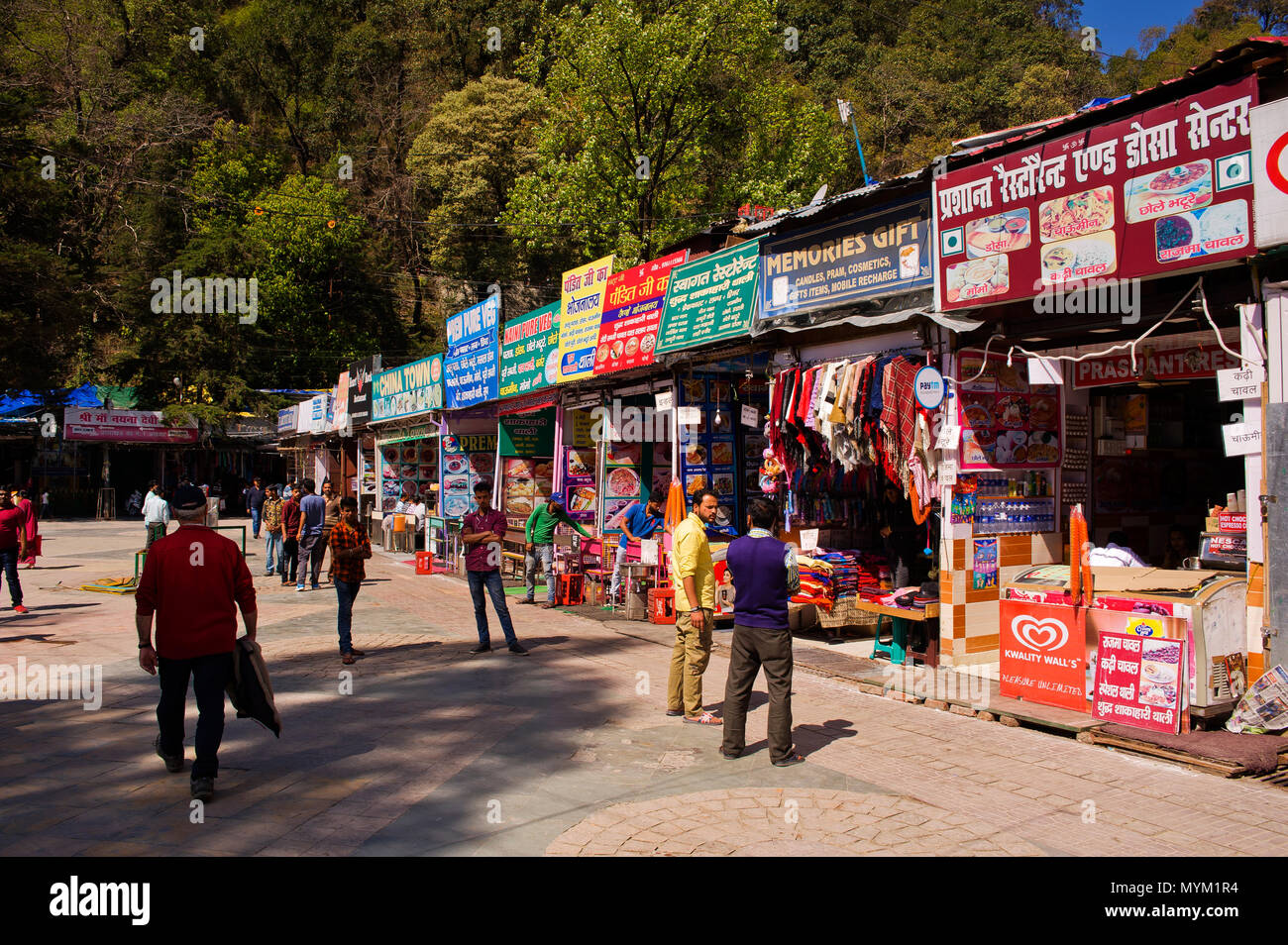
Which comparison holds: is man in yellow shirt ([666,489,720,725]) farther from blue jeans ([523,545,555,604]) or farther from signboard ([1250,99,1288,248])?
blue jeans ([523,545,555,604])

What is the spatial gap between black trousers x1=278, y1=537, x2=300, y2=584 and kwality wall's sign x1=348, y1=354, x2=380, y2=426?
9832mm

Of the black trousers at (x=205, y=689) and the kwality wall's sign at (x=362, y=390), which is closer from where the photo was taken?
the black trousers at (x=205, y=689)

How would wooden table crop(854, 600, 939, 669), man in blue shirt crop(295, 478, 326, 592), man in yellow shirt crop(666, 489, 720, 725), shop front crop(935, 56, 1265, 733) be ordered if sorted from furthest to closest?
1. man in blue shirt crop(295, 478, 326, 592)
2. wooden table crop(854, 600, 939, 669)
3. man in yellow shirt crop(666, 489, 720, 725)
4. shop front crop(935, 56, 1265, 733)

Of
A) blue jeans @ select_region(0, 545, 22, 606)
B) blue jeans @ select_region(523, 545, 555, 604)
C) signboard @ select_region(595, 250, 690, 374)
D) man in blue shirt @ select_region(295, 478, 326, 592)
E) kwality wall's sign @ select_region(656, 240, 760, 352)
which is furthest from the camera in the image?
man in blue shirt @ select_region(295, 478, 326, 592)

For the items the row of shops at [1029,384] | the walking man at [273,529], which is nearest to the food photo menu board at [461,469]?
the walking man at [273,529]

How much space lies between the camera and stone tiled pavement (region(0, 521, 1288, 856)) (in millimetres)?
4910

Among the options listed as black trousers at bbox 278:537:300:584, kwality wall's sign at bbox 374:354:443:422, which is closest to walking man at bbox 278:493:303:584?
black trousers at bbox 278:537:300:584

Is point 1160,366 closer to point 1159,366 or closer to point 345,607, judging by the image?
point 1159,366

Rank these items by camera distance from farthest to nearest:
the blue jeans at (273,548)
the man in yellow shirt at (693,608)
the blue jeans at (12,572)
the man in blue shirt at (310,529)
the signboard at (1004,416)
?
the blue jeans at (273,548) → the man in blue shirt at (310,529) → the blue jeans at (12,572) → the signboard at (1004,416) → the man in yellow shirt at (693,608)

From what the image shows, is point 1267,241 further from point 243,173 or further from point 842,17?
point 842,17

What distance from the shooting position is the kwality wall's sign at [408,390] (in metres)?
21.8

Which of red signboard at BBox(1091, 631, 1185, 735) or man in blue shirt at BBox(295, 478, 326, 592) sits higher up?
man in blue shirt at BBox(295, 478, 326, 592)

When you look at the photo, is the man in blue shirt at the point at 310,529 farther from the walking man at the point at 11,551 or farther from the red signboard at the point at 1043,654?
the red signboard at the point at 1043,654

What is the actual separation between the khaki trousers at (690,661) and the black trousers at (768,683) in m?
0.78
